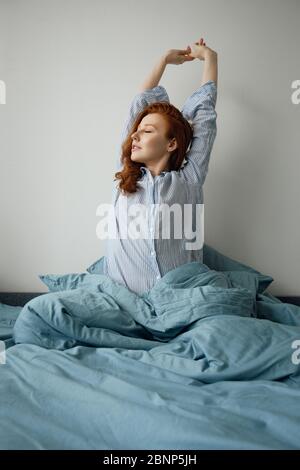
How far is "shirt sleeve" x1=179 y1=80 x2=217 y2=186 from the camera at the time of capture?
1323mm

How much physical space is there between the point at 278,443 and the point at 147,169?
1019mm

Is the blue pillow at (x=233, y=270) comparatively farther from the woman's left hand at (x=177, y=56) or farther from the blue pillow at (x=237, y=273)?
the woman's left hand at (x=177, y=56)

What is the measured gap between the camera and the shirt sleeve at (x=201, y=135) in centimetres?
132

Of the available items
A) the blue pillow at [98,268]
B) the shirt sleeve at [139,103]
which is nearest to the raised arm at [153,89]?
the shirt sleeve at [139,103]

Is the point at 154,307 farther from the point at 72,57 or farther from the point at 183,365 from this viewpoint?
the point at 72,57

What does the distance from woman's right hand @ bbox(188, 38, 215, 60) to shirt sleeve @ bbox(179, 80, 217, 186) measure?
0.15 metres

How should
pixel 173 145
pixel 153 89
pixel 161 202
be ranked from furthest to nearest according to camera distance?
pixel 153 89, pixel 173 145, pixel 161 202

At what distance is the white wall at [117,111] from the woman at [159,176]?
0.19m

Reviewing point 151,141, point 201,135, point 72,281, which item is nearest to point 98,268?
point 72,281

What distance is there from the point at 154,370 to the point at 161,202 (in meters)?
0.62

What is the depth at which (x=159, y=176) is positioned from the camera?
1.28 m

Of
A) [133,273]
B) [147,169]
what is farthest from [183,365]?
[147,169]

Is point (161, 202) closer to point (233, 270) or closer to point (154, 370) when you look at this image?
point (233, 270)

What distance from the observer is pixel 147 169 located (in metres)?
1.34
